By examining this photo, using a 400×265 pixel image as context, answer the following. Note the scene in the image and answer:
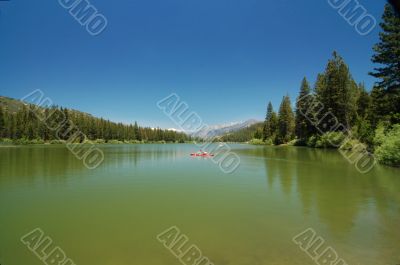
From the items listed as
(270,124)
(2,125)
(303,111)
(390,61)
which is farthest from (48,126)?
(390,61)

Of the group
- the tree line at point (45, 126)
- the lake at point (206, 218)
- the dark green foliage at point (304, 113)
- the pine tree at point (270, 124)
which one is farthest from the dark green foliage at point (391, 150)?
the tree line at point (45, 126)

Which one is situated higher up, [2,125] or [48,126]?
[2,125]

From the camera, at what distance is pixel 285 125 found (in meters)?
78.7

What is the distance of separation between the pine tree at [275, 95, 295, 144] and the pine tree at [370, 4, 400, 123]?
158 ft

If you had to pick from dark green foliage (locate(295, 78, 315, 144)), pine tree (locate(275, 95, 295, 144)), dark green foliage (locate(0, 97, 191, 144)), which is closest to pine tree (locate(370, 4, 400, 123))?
dark green foliage (locate(295, 78, 315, 144))

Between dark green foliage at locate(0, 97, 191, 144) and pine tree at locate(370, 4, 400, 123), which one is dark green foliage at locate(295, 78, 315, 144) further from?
dark green foliage at locate(0, 97, 191, 144)

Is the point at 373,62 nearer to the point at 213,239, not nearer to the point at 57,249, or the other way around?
the point at 213,239

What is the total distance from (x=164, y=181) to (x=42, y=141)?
306ft

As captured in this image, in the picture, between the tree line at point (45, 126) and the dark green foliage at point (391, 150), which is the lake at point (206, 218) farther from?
the tree line at point (45, 126)

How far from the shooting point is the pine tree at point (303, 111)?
63.3 meters

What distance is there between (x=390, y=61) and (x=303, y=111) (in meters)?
38.5

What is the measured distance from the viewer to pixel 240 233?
25.2 feet

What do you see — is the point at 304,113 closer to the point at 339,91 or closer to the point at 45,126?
the point at 339,91

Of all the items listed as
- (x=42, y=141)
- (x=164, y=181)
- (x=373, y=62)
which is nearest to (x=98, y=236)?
(x=164, y=181)
